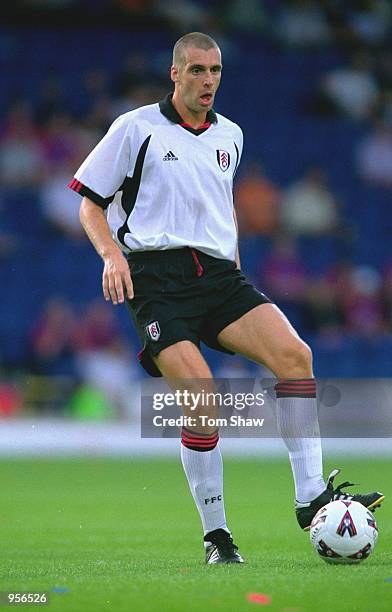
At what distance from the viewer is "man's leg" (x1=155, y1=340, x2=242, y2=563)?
602 cm

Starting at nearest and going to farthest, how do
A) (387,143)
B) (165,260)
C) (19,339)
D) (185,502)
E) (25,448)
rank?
(165,260) → (185,502) → (25,448) → (19,339) → (387,143)

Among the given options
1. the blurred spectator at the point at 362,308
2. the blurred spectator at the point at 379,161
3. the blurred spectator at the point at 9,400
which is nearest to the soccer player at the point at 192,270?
the blurred spectator at the point at 9,400

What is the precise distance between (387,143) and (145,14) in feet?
12.5

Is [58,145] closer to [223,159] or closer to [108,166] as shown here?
[223,159]

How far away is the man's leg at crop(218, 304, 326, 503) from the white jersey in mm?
426

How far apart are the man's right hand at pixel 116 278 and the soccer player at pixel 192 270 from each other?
1 centimetres

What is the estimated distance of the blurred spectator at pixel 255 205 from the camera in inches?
631

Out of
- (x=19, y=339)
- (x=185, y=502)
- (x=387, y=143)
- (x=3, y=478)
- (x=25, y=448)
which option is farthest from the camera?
(x=387, y=143)

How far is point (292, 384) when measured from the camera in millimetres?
6113

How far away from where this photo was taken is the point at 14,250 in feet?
51.7

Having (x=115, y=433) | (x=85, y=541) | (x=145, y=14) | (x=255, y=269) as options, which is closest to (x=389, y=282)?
(x=255, y=269)

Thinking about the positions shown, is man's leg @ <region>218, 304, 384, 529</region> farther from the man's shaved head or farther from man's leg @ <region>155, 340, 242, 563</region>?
the man's shaved head

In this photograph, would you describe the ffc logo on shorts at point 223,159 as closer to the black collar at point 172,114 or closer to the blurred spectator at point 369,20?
the black collar at point 172,114

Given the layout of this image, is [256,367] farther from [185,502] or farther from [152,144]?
[152,144]
